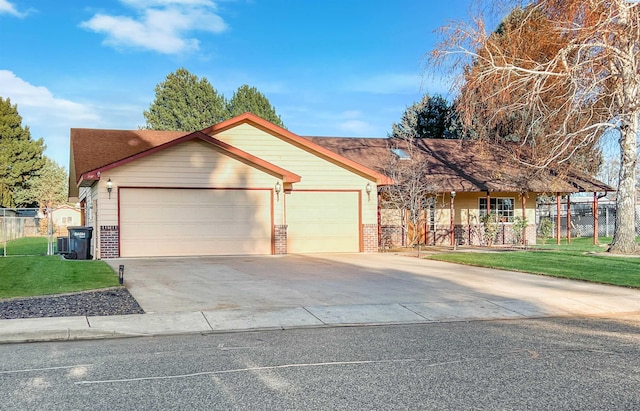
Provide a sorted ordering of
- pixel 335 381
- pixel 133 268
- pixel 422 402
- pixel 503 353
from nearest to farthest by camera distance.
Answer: pixel 422 402, pixel 335 381, pixel 503 353, pixel 133 268

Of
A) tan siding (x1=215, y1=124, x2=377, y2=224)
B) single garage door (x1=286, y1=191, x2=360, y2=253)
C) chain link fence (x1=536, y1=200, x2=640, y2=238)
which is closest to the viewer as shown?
single garage door (x1=286, y1=191, x2=360, y2=253)

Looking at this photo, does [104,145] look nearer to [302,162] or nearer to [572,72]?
[302,162]

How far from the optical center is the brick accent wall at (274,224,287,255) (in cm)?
2062

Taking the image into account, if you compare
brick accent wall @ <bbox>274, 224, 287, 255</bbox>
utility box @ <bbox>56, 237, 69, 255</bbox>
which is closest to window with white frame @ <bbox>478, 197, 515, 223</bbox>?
brick accent wall @ <bbox>274, 224, 287, 255</bbox>

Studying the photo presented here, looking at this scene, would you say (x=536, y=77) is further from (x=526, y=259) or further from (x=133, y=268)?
(x=133, y=268)

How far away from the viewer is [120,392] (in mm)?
5344

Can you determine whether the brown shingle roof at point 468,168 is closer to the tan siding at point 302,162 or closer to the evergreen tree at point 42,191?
the tan siding at point 302,162

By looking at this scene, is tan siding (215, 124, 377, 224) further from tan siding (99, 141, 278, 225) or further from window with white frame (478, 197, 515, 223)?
window with white frame (478, 197, 515, 223)

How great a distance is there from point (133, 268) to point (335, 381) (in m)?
11.3

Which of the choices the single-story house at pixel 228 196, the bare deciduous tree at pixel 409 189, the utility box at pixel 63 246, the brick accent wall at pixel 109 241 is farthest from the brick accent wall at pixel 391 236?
the utility box at pixel 63 246

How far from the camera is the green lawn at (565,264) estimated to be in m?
13.8

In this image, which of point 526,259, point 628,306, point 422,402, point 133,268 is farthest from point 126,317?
point 526,259

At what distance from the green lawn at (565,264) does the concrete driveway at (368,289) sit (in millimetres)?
699

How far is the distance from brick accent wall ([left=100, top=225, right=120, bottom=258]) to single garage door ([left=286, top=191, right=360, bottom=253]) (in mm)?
6001
